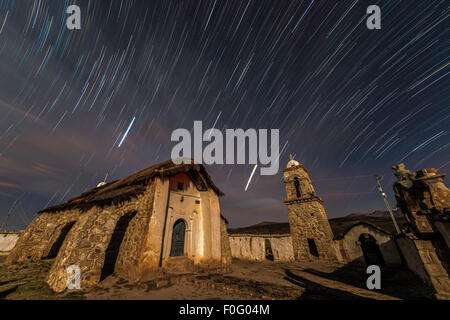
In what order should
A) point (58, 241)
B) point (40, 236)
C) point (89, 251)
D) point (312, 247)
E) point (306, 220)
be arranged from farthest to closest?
1. point (306, 220)
2. point (312, 247)
3. point (58, 241)
4. point (40, 236)
5. point (89, 251)

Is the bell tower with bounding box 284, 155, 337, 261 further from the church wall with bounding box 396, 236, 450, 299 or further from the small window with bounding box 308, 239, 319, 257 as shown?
the church wall with bounding box 396, 236, 450, 299

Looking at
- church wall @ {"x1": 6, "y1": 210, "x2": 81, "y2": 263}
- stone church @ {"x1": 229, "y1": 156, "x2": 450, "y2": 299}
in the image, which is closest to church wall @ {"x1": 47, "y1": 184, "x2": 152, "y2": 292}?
church wall @ {"x1": 6, "y1": 210, "x2": 81, "y2": 263}

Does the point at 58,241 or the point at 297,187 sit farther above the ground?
the point at 297,187

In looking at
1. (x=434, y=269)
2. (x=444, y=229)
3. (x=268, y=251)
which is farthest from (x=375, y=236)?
(x=268, y=251)

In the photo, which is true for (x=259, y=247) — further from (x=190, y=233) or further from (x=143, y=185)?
(x=143, y=185)

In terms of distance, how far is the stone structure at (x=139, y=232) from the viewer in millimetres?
6543

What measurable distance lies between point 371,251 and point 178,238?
15780 mm

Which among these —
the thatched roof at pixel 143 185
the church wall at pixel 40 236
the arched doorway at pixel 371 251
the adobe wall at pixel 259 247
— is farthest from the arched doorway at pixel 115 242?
the arched doorway at pixel 371 251

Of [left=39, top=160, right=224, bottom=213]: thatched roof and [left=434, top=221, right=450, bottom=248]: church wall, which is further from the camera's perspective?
[left=39, top=160, right=224, bottom=213]: thatched roof

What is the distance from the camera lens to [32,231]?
12.7 metres

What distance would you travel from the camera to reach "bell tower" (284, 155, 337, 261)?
47.2 feet

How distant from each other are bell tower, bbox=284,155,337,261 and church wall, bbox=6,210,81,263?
20.7 m

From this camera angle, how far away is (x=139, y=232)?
7.84 meters
